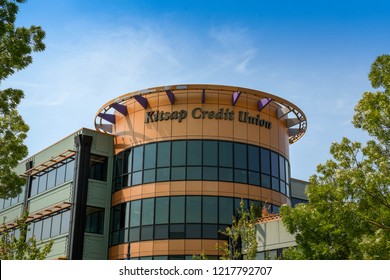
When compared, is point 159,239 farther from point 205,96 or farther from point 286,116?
point 286,116

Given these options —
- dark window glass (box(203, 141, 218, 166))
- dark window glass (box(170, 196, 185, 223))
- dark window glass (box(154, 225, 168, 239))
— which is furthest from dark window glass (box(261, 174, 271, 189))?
dark window glass (box(154, 225, 168, 239))

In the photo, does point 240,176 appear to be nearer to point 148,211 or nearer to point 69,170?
point 148,211

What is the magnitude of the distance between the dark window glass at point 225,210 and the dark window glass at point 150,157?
518 cm

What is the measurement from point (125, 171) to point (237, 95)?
932cm

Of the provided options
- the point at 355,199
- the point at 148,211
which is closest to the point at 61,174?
the point at 148,211

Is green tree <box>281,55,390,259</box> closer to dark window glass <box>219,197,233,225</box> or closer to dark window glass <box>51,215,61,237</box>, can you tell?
dark window glass <box>219,197,233,225</box>

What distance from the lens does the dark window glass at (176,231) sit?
34.2 meters

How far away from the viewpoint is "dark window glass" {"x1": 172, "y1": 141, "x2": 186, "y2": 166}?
35656 millimetres

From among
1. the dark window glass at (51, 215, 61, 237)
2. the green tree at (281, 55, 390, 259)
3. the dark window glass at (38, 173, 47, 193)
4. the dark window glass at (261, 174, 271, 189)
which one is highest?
the dark window glass at (38, 173, 47, 193)

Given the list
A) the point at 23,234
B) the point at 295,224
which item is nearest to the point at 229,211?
the point at 23,234

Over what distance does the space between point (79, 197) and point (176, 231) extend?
23.9 feet

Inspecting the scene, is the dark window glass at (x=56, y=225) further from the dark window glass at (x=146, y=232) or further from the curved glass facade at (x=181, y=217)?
the dark window glass at (x=146, y=232)

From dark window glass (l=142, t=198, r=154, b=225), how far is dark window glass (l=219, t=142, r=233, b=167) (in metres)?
5.24

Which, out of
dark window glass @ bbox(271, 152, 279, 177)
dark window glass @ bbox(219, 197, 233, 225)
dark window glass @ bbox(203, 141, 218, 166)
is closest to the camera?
dark window glass @ bbox(219, 197, 233, 225)
